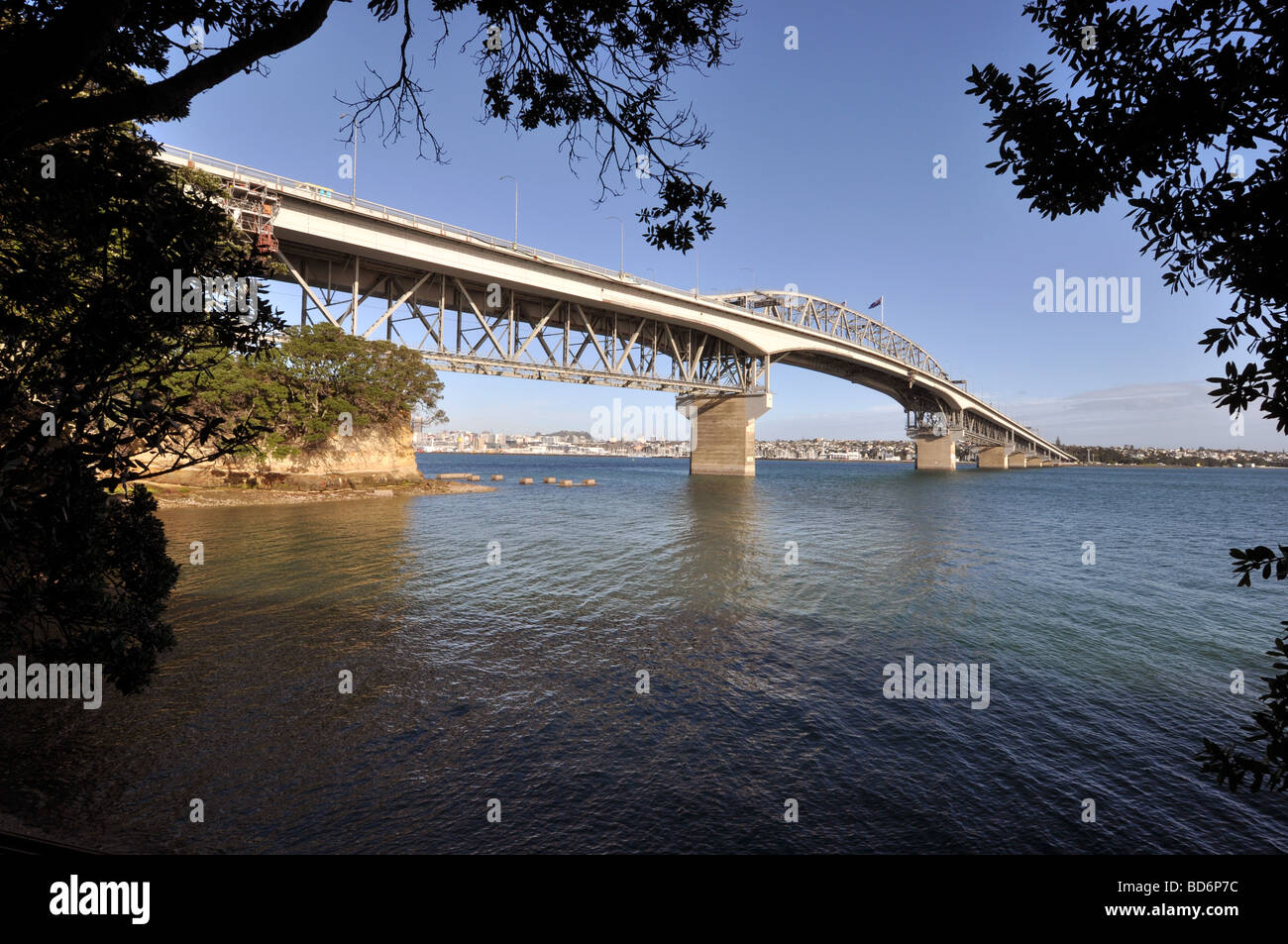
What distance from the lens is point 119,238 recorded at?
6.12 meters

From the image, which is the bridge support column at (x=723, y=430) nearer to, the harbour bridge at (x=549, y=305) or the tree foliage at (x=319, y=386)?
the harbour bridge at (x=549, y=305)

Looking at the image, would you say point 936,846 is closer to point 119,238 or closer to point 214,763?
point 214,763

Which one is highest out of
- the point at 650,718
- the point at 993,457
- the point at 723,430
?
the point at 723,430

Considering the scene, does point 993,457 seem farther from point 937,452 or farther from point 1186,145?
point 1186,145

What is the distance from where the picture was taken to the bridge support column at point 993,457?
473ft

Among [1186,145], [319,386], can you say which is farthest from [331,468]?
[1186,145]

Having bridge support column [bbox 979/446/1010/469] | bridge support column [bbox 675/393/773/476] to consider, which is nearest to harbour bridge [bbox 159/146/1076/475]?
bridge support column [bbox 675/393/773/476]

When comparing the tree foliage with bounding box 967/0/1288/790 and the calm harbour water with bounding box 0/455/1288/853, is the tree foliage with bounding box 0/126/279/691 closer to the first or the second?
the calm harbour water with bounding box 0/455/1288/853

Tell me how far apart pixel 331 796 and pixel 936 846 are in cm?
606

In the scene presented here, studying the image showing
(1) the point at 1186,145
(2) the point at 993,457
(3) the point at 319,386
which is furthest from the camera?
(2) the point at 993,457

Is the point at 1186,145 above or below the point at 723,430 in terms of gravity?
below

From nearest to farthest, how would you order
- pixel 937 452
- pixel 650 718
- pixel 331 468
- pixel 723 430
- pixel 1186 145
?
pixel 1186 145 → pixel 650 718 → pixel 331 468 → pixel 723 430 → pixel 937 452

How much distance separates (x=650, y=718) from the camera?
775cm

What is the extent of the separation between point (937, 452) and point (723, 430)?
61118mm
